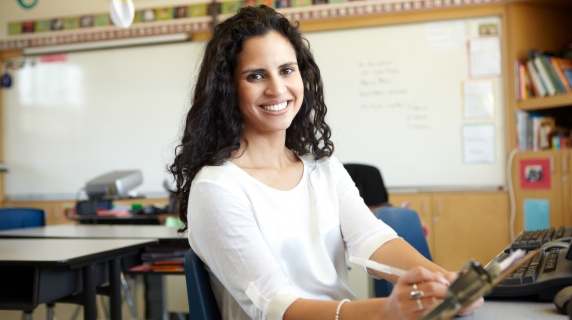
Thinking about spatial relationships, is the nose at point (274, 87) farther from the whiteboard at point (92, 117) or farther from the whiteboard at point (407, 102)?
the whiteboard at point (92, 117)

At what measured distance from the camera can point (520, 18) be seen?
427 centimetres

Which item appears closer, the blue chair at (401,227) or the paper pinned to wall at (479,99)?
the blue chair at (401,227)

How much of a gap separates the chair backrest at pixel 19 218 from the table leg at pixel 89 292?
4.48 ft

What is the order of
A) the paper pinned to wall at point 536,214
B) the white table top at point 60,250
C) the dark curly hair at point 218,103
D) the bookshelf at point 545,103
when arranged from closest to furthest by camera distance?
the dark curly hair at point 218,103 → the white table top at point 60,250 → the bookshelf at point 545,103 → the paper pinned to wall at point 536,214

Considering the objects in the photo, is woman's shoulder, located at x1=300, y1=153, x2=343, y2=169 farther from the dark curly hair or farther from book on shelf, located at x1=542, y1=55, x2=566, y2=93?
book on shelf, located at x1=542, y1=55, x2=566, y2=93

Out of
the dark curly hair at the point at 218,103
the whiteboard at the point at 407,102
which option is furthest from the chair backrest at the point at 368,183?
the dark curly hair at the point at 218,103

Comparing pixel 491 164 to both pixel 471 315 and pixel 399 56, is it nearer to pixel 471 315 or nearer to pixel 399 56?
pixel 399 56

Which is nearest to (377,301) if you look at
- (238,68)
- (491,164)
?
(238,68)

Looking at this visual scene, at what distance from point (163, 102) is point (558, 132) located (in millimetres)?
3170

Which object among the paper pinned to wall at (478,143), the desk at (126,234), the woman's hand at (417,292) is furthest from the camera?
the paper pinned to wall at (478,143)

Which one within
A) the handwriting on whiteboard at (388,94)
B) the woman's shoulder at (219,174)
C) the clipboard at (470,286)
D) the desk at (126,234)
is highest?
the handwriting on whiteboard at (388,94)

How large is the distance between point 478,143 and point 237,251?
3672mm

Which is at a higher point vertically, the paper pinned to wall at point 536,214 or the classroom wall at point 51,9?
the classroom wall at point 51,9

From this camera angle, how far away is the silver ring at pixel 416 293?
77 cm
